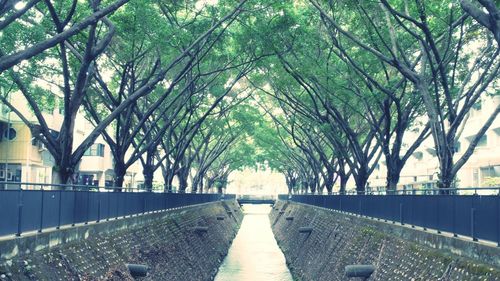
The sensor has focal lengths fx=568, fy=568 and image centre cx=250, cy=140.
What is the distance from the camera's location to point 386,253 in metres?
19.3

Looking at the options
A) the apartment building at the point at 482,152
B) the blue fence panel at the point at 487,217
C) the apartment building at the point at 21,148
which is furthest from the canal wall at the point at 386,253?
the apartment building at the point at 21,148

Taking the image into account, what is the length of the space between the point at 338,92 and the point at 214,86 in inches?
393

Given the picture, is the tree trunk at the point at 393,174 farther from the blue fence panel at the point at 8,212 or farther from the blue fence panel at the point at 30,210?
the blue fence panel at the point at 8,212

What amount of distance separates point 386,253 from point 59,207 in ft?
35.1

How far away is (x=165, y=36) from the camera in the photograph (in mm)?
23953

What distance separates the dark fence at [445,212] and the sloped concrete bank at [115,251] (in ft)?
30.8

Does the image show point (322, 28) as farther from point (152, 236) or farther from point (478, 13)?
point (478, 13)

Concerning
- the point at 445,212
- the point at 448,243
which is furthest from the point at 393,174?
the point at 448,243

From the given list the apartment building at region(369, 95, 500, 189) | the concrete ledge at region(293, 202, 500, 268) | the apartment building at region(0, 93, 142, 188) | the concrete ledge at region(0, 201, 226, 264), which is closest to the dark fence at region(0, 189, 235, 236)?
the concrete ledge at region(0, 201, 226, 264)

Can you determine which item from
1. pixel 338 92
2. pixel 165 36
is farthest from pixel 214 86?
pixel 165 36

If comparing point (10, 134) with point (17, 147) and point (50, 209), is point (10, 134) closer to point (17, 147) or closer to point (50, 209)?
point (17, 147)

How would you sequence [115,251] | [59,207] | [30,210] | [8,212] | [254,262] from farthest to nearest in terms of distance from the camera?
1. [254,262]
2. [115,251]
3. [59,207]
4. [30,210]
5. [8,212]

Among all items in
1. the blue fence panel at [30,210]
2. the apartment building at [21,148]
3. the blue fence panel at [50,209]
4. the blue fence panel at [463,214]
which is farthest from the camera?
the apartment building at [21,148]

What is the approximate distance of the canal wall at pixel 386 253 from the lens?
1279 cm
